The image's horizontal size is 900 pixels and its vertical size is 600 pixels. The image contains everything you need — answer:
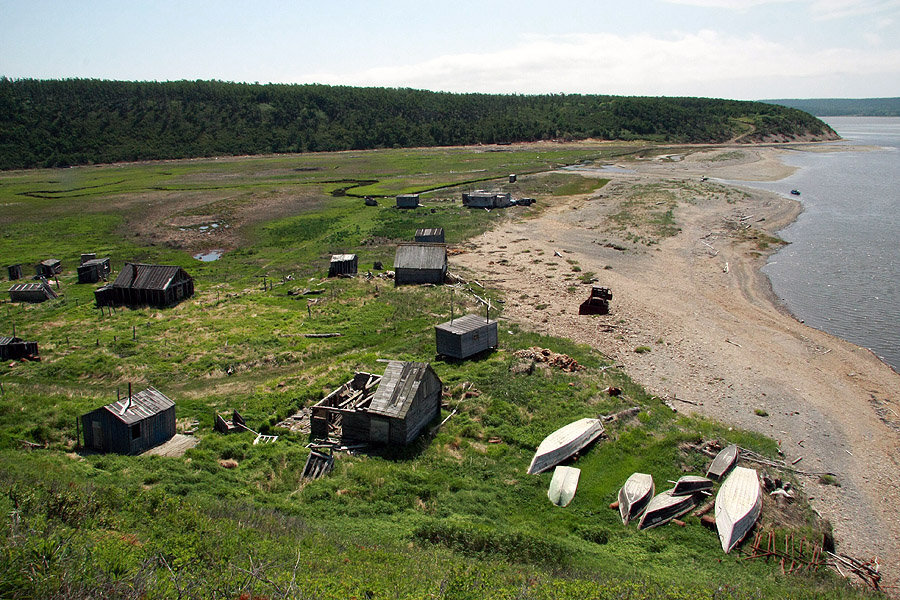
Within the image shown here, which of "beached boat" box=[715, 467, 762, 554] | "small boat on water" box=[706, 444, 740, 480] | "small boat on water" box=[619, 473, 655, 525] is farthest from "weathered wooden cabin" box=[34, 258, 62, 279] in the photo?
"beached boat" box=[715, 467, 762, 554]

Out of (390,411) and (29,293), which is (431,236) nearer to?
(29,293)

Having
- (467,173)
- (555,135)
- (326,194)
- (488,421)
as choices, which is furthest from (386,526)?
(555,135)

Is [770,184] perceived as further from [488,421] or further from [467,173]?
[488,421]

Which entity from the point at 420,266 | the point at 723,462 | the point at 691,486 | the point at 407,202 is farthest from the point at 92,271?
the point at 723,462

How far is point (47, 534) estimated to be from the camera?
11977 millimetres

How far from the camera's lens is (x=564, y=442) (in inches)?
790

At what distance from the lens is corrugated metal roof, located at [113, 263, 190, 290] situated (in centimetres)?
3869

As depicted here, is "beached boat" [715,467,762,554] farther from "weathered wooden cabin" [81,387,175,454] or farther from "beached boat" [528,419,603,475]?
"weathered wooden cabin" [81,387,175,454]

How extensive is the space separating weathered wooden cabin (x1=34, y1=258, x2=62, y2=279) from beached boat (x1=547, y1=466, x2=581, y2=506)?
45222 mm

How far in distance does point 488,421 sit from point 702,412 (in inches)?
354

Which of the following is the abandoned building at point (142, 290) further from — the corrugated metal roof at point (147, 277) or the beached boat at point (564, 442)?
the beached boat at point (564, 442)

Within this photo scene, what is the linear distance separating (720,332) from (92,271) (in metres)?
44.0

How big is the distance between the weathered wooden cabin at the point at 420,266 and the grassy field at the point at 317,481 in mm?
1562

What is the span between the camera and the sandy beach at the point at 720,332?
2091cm
